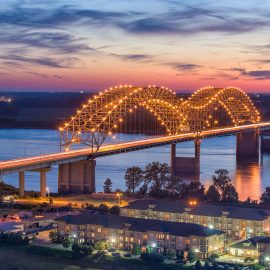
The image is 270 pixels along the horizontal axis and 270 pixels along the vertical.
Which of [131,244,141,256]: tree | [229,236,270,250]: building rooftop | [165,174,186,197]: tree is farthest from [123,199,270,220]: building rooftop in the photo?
[165,174,186,197]: tree

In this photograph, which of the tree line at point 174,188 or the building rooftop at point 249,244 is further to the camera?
the tree line at point 174,188

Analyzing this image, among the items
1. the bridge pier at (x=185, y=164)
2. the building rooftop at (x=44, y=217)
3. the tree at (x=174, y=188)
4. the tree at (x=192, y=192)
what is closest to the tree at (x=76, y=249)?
the building rooftop at (x=44, y=217)

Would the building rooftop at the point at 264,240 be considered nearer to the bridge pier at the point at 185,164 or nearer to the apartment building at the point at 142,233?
the apartment building at the point at 142,233

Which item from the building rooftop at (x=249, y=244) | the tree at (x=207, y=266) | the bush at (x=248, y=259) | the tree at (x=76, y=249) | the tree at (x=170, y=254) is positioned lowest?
the tree at (x=207, y=266)

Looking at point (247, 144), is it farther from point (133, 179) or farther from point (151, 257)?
point (151, 257)

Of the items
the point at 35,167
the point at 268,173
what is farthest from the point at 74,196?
the point at 268,173

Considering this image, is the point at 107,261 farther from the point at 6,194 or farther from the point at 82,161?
the point at 82,161
